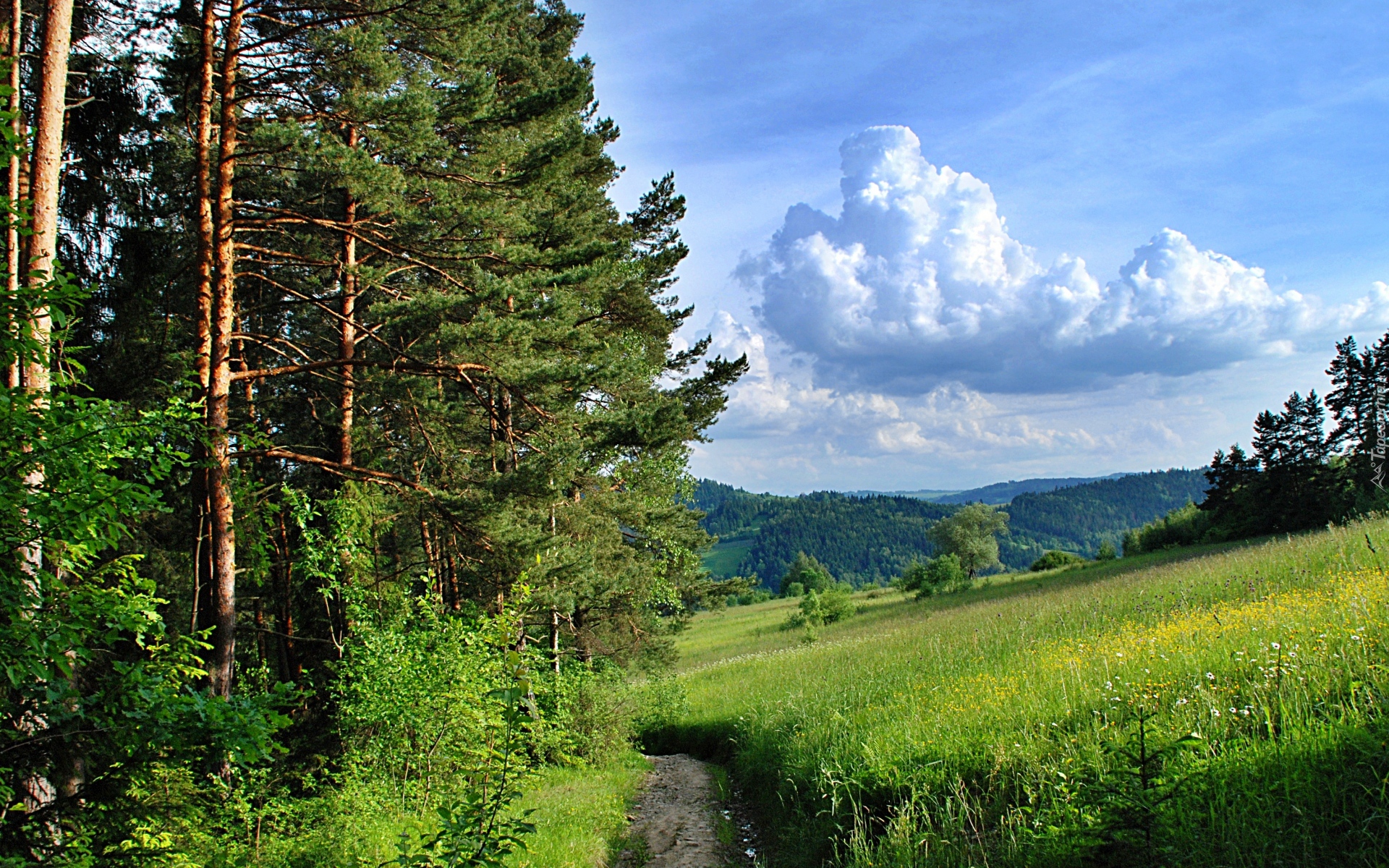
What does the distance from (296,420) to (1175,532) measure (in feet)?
220

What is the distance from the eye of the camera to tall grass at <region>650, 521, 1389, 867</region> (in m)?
3.75

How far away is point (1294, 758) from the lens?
4.03 m

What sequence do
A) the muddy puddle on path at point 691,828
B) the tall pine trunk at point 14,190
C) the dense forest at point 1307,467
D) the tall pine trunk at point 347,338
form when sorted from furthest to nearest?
the dense forest at point 1307,467, the tall pine trunk at point 347,338, the muddy puddle on path at point 691,828, the tall pine trunk at point 14,190

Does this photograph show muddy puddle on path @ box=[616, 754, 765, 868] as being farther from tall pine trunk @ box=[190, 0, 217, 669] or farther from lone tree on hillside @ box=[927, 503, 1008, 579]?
lone tree on hillside @ box=[927, 503, 1008, 579]

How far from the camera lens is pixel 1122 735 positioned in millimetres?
5266

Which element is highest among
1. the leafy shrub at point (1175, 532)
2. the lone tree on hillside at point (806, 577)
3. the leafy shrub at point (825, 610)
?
the leafy shrub at point (1175, 532)

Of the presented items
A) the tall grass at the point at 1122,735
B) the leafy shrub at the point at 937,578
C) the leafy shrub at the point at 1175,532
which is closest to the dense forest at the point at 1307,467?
the leafy shrub at the point at 1175,532

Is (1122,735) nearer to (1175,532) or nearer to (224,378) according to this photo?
(224,378)

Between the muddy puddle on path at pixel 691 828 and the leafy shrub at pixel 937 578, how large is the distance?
149 feet

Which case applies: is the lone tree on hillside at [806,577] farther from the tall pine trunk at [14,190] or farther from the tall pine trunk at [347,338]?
the tall pine trunk at [14,190]

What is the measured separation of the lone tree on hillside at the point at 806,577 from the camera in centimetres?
9894

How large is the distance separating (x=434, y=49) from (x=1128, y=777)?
1151 centimetres

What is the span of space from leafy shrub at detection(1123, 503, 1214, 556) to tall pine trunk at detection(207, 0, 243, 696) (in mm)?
61138

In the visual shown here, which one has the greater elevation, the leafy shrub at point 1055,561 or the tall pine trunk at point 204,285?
the tall pine trunk at point 204,285
